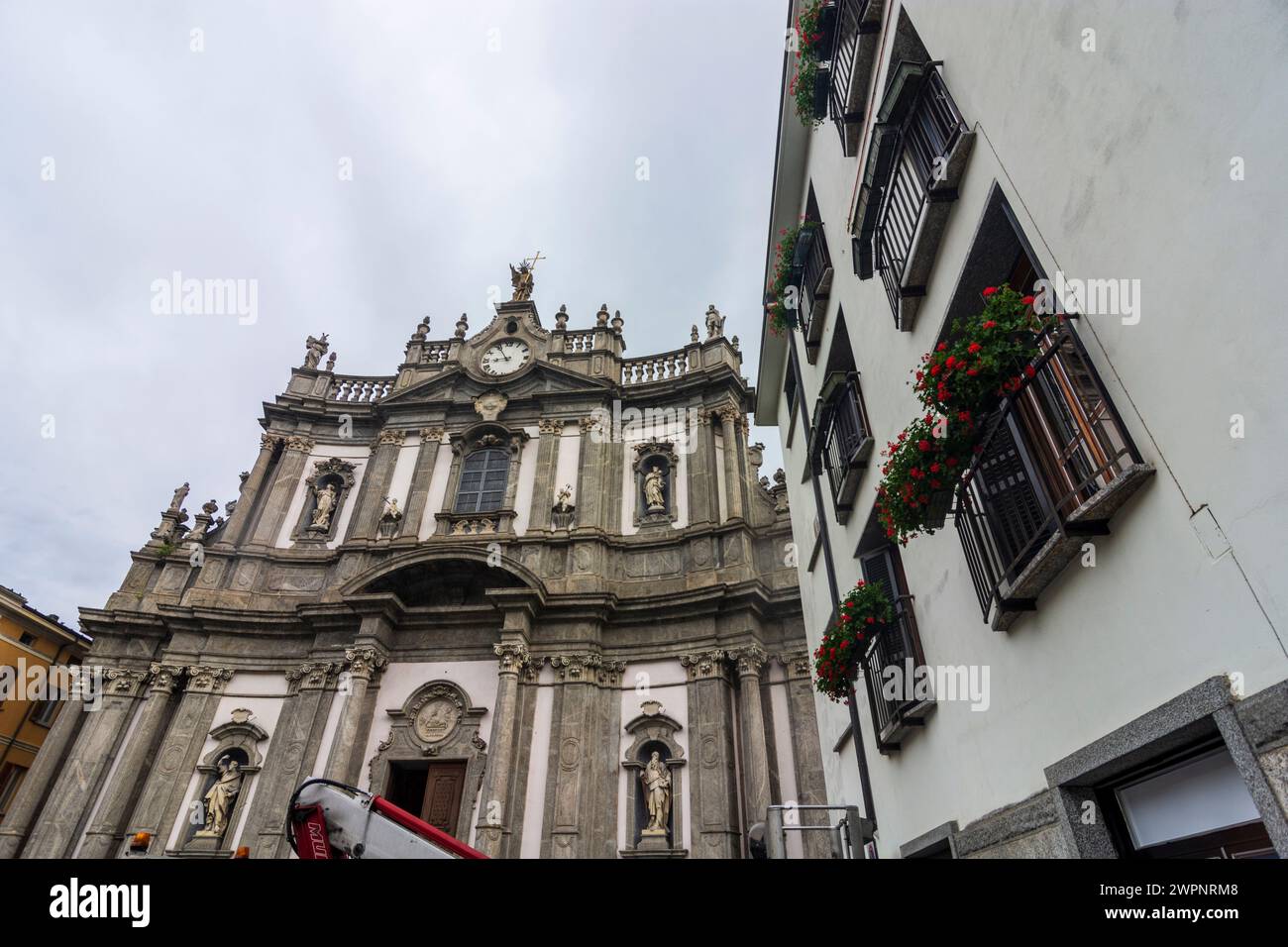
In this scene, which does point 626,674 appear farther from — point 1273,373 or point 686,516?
point 1273,373

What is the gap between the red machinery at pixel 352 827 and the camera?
26.0ft

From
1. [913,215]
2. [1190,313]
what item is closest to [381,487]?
[913,215]

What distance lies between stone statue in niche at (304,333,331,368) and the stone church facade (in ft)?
6.47

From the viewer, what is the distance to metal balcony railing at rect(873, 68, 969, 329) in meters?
5.49

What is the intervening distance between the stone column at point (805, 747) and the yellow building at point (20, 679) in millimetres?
27559

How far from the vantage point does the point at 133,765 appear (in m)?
17.4

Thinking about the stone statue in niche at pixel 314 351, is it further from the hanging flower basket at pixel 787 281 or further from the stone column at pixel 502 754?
the hanging flower basket at pixel 787 281

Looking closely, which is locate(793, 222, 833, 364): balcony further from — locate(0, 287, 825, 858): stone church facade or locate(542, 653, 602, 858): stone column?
locate(542, 653, 602, 858): stone column

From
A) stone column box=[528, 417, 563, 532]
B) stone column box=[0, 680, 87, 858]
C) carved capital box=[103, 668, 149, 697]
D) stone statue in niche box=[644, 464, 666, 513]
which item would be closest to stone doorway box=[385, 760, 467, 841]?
stone column box=[528, 417, 563, 532]

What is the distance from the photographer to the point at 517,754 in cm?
1628

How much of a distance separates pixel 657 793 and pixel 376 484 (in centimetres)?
1287
